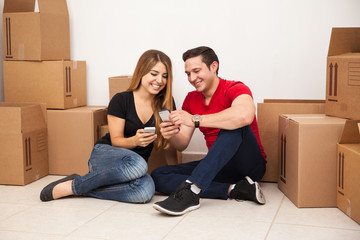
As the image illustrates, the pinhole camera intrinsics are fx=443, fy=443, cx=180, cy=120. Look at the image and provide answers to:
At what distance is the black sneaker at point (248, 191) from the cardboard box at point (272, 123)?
1.16ft

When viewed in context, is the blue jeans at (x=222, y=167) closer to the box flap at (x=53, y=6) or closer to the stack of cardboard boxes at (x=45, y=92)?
the stack of cardboard boxes at (x=45, y=92)

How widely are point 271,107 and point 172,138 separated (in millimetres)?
640

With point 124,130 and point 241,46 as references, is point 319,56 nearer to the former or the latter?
point 241,46

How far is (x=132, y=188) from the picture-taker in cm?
223

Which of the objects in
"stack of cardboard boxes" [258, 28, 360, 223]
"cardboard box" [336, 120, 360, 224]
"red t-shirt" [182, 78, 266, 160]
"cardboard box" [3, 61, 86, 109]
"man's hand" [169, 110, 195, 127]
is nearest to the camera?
"cardboard box" [336, 120, 360, 224]

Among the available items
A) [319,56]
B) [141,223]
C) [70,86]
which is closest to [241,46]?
[319,56]

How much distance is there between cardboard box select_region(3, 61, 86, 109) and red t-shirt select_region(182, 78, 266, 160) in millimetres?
898

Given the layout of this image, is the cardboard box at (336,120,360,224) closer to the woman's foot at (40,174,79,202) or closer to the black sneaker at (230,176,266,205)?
the black sneaker at (230,176,266,205)

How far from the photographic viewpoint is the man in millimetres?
2090

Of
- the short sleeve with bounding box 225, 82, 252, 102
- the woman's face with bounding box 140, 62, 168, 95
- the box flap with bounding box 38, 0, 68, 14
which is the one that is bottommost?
the short sleeve with bounding box 225, 82, 252, 102

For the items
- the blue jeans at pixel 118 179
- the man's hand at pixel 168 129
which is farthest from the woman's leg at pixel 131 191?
the man's hand at pixel 168 129

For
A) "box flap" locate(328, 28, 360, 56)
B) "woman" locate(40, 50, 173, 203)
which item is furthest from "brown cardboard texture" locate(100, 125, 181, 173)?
"box flap" locate(328, 28, 360, 56)

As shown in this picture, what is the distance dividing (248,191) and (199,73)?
66cm

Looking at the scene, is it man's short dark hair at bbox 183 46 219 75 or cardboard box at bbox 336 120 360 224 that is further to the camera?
man's short dark hair at bbox 183 46 219 75
